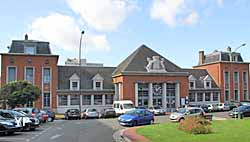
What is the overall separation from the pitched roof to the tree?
18.8 meters

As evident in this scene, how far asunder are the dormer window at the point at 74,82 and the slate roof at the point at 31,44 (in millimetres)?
6188

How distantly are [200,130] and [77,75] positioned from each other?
163 feet

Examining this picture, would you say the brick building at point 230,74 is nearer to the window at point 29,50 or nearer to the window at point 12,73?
the window at point 29,50

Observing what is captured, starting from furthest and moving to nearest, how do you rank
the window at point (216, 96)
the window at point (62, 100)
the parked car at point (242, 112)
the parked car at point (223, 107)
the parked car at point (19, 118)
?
1. the window at point (216, 96)
2. the parked car at point (223, 107)
3. the window at point (62, 100)
4. the parked car at point (242, 112)
5. the parked car at point (19, 118)

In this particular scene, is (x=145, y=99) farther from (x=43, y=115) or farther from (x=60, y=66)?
(x=43, y=115)

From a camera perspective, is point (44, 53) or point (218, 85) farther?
point (218, 85)

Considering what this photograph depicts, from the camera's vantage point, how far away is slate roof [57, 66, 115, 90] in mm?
66781

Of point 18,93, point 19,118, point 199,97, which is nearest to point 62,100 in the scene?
point 18,93

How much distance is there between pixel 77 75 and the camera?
2682 inches

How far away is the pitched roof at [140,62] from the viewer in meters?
66.0


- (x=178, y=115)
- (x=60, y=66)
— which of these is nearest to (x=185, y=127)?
(x=178, y=115)

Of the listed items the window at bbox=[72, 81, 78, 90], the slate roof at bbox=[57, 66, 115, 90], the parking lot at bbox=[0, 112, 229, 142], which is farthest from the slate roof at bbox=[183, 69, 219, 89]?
the parking lot at bbox=[0, 112, 229, 142]

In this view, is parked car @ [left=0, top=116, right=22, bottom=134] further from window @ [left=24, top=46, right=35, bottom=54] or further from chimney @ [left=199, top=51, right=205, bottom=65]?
chimney @ [left=199, top=51, right=205, bottom=65]

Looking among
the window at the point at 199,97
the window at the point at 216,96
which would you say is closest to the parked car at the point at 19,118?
the window at the point at 199,97
